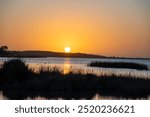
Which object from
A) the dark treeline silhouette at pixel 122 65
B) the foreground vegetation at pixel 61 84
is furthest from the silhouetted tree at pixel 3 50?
the dark treeline silhouette at pixel 122 65

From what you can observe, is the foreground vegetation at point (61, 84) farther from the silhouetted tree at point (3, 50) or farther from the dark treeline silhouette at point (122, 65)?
the dark treeline silhouette at point (122, 65)

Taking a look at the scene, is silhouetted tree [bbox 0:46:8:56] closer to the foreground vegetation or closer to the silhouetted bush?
the silhouetted bush

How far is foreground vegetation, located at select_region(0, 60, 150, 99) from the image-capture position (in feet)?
30.9

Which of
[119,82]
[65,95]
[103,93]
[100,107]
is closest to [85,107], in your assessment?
[100,107]

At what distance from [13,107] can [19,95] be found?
430 centimetres

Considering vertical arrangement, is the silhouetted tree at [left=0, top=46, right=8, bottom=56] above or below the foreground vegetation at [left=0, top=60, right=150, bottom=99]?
above

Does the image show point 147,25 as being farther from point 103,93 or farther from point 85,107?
point 85,107

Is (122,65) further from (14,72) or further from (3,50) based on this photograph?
(14,72)

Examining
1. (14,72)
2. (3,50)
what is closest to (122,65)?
(3,50)

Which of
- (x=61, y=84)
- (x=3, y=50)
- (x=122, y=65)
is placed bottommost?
(x=61, y=84)

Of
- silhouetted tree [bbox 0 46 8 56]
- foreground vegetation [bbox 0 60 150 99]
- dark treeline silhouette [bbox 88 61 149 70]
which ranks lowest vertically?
foreground vegetation [bbox 0 60 150 99]

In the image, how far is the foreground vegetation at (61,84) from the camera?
30.9 feet

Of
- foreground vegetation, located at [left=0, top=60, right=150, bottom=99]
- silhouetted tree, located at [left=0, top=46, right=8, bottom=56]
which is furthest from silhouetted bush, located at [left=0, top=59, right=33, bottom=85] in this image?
silhouetted tree, located at [left=0, top=46, right=8, bottom=56]

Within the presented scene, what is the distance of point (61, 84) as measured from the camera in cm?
976
